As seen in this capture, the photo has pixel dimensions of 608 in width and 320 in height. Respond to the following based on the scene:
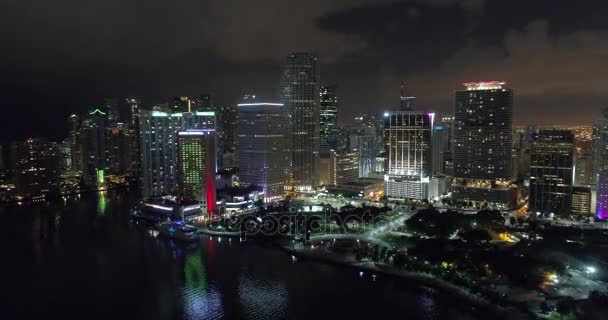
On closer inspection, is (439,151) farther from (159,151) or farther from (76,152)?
(76,152)

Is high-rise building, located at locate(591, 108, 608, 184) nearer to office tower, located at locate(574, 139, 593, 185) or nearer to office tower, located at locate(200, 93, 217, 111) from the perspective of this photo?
office tower, located at locate(574, 139, 593, 185)

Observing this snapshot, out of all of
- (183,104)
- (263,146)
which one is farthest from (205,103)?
(263,146)

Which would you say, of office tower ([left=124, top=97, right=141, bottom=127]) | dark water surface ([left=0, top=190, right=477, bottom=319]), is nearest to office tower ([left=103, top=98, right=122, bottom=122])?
office tower ([left=124, top=97, right=141, bottom=127])

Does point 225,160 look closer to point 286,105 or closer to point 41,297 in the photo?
point 286,105

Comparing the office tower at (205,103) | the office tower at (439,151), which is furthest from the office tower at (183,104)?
the office tower at (439,151)

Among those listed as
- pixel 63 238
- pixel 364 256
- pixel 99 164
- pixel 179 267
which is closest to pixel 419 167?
pixel 364 256
